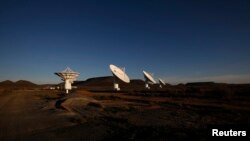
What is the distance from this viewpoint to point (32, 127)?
19.0 m

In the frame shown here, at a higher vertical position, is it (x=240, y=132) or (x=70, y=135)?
(x=240, y=132)

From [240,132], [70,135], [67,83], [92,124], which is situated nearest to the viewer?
[240,132]

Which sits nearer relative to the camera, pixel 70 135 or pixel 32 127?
pixel 70 135

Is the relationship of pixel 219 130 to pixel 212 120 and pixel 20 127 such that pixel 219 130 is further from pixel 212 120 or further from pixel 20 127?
pixel 20 127

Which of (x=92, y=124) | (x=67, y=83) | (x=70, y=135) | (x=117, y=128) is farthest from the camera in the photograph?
(x=67, y=83)

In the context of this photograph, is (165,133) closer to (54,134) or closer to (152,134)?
(152,134)

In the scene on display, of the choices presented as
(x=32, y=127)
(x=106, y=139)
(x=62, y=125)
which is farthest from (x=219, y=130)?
(x=32, y=127)

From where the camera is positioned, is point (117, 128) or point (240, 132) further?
point (117, 128)

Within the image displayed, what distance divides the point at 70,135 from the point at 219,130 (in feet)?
A: 29.3

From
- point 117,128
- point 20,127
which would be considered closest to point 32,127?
point 20,127

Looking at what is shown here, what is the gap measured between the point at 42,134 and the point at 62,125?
9.76ft

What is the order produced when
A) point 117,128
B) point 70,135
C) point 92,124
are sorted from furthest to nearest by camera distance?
point 92,124 → point 117,128 → point 70,135

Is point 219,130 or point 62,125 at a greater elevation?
point 219,130

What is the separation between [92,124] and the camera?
18.5 meters
